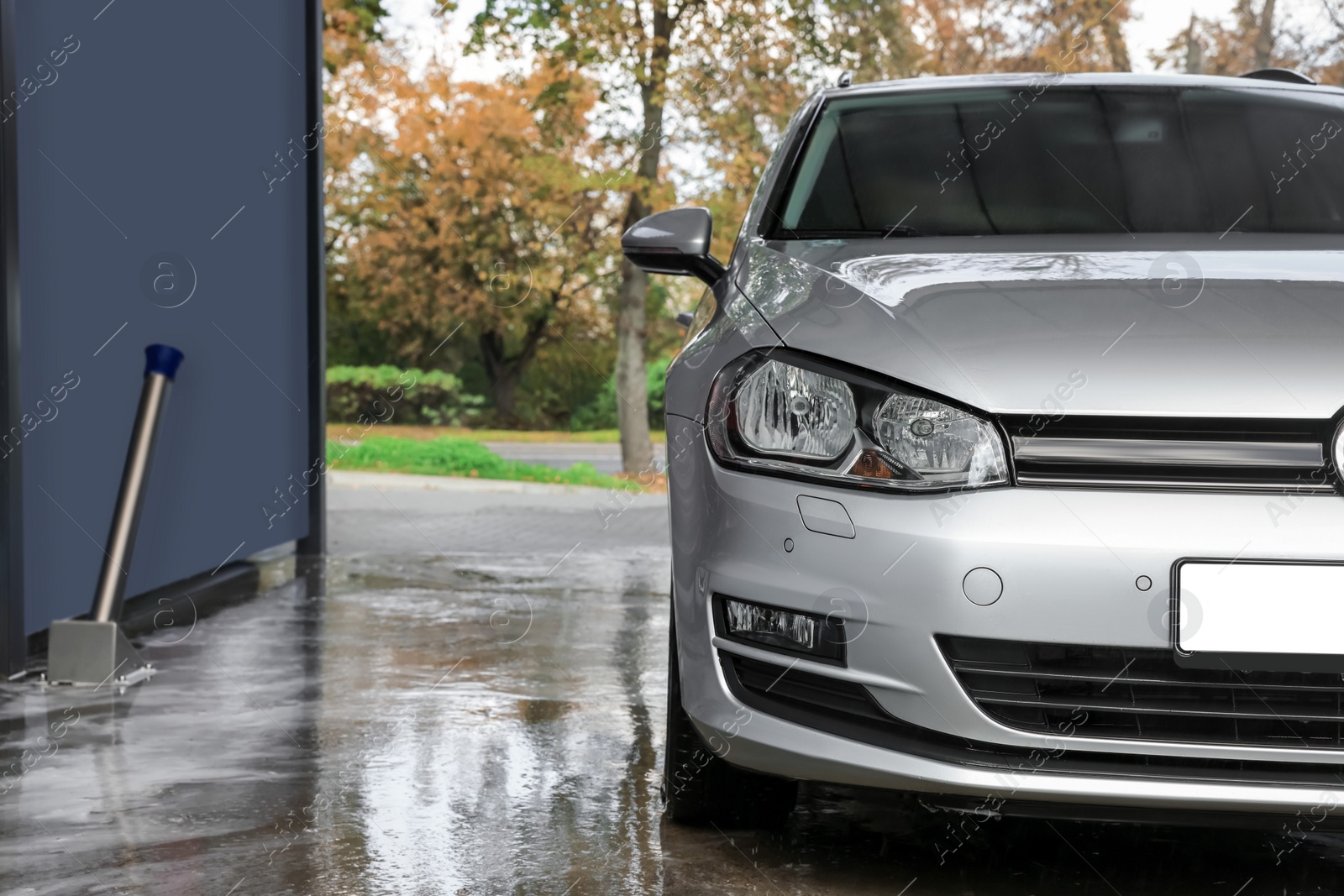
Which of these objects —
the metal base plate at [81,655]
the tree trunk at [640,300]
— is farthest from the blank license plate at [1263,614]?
the tree trunk at [640,300]

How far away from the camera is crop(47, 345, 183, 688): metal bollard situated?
4.84 meters

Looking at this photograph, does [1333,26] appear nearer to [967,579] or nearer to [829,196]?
[829,196]

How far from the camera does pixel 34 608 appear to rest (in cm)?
511

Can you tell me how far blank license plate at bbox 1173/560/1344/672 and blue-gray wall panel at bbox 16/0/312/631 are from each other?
13.1 ft

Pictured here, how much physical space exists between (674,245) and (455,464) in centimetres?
1486

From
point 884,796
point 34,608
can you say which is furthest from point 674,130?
point 884,796

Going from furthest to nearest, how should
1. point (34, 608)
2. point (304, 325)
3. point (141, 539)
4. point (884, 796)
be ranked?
point (304, 325)
point (141, 539)
point (34, 608)
point (884, 796)

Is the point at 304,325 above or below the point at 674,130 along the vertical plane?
below

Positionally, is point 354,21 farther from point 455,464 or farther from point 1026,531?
point 1026,531

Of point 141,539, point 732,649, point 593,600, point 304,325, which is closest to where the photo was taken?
point 732,649

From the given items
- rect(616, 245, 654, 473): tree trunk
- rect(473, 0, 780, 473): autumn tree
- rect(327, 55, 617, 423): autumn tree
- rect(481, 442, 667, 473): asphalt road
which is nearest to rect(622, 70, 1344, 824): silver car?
rect(473, 0, 780, 473): autumn tree

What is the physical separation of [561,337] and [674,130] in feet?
40.7

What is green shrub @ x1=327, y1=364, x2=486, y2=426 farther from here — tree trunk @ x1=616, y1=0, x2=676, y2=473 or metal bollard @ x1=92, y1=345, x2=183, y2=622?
metal bollard @ x1=92, y1=345, x2=183, y2=622

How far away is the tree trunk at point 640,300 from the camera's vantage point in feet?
60.6
